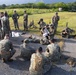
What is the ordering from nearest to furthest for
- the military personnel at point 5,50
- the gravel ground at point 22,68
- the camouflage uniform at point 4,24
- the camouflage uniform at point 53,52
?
1. the gravel ground at point 22,68
2. the military personnel at point 5,50
3. the camouflage uniform at point 53,52
4. the camouflage uniform at point 4,24

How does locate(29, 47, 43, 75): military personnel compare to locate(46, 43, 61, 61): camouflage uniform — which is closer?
locate(29, 47, 43, 75): military personnel

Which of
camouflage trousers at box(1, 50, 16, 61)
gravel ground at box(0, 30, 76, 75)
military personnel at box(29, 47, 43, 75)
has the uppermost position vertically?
military personnel at box(29, 47, 43, 75)

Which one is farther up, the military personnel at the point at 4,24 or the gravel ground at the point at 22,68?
the military personnel at the point at 4,24

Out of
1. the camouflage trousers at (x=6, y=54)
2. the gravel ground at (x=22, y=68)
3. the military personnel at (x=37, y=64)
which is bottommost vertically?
the gravel ground at (x=22, y=68)

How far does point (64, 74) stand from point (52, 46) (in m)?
2.41

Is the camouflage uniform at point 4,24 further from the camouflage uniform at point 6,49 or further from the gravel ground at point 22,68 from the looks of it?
the camouflage uniform at point 6,49

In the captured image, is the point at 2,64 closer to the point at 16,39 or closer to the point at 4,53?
the point at 4,53

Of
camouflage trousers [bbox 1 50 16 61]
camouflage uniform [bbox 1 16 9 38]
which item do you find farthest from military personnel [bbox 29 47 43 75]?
camouflage uniform [bbox 1 16 9 38]

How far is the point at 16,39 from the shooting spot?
81.5 feet

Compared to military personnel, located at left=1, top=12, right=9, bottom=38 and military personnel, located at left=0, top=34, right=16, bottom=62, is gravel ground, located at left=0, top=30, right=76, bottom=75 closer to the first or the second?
military personnel, located at left=0, top=34, right=16, bottom=62

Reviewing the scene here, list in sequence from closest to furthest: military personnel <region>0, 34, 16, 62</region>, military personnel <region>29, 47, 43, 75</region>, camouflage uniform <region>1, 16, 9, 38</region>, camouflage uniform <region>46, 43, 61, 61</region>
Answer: military personnel <region>29, 47, 43, 75</region> → military personnel <region>0, 34, 16, 62</region> → camouflage uniform <region>46, 43, 61, 61</region> → camouflage uniform <region>1, 16, 9, 38</region>

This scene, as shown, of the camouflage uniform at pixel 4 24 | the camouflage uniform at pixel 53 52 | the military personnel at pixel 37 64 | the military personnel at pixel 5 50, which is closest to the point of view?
the military personnel at pixel 37 64

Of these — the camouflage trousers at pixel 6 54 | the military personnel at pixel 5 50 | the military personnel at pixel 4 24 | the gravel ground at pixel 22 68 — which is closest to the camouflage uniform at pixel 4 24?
the military personnel at pixel 4 24

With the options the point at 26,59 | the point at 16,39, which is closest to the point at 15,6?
the point at 16,39
